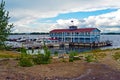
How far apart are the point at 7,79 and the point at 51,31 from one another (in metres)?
114

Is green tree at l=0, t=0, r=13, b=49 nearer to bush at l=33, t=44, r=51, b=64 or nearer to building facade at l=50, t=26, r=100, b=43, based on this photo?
bush at l=33, t=44, r=51, b=64

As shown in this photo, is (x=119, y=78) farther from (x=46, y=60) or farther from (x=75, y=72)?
(x=46, y=60)

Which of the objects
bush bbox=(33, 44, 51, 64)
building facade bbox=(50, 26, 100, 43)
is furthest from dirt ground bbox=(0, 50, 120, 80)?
building facade bbox=(50, 26, 100, 43)

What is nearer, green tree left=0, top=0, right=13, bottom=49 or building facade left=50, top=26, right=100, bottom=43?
green tree left=0, top=0, right=13, bottom=49

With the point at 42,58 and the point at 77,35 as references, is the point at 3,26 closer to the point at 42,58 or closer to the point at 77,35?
the point at 42,58

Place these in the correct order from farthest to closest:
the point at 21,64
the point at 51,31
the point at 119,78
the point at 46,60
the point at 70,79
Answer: the point at 51,31, the point at 46,60, the point at 21,64, the point at 119,78, the point at 70,79

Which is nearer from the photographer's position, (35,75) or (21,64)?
(35,75)

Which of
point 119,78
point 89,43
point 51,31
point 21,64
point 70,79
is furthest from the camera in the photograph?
point 51,31

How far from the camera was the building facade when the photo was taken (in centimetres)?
11275

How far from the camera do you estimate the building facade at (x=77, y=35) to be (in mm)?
112750

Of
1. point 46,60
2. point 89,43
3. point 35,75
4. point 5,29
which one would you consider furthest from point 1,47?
point 89,43

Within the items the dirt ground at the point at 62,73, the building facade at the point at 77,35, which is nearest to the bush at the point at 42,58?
the dirt ground at the point at 62,73

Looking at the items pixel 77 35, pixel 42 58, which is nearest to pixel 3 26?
pixel 42 58

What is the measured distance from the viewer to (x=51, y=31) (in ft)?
418
